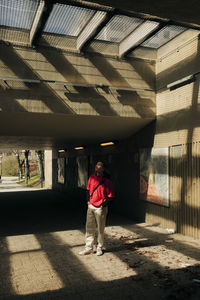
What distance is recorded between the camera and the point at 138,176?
10727 mm

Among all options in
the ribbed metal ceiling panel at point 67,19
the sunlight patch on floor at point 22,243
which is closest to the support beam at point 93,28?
the ribbed metal ceiling panel at point 67,19

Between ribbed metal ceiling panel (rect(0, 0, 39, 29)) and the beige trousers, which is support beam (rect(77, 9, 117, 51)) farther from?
the beige trousers

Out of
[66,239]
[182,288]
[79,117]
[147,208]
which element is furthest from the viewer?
[147,208]

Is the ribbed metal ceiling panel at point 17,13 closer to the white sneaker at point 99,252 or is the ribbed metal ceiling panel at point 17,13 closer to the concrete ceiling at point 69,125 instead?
the concrete ceiling at point 69,125

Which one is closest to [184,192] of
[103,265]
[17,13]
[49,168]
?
[103,265]

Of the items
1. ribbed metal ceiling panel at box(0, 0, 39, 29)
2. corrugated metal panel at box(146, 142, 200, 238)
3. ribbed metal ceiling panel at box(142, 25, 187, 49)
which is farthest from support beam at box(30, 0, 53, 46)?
A: corrugated metal panel at box(146, 142, 200, 238)

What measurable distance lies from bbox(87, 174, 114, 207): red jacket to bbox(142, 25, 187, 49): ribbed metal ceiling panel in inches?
185

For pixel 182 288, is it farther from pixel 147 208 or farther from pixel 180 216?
pixel 147 208

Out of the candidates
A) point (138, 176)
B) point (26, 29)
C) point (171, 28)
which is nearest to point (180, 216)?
point (138, 176)

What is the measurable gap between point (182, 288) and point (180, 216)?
4.04 metres

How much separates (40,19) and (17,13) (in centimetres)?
65

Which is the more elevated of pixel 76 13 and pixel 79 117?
pixel 76 13

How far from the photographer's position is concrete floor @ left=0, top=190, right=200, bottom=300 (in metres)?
4.61

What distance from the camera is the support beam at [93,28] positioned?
23.8 ft
